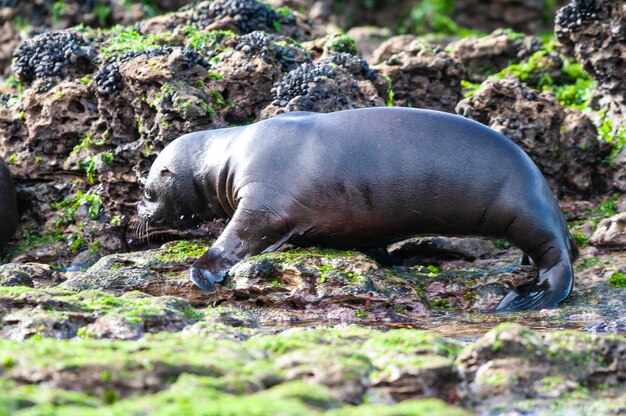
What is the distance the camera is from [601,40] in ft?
33.1

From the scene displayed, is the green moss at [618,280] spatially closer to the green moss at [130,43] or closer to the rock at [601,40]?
the rock at [601,40]

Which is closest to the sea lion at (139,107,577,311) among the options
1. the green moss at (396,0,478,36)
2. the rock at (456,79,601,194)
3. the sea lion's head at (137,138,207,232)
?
the sea lion's head at (137,138,207,232)

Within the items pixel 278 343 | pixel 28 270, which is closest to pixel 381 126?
pixel 28 270

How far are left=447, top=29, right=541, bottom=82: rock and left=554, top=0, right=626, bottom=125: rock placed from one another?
6.58ft

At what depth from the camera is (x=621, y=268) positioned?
7.68 m

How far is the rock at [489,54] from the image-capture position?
41.3 ft

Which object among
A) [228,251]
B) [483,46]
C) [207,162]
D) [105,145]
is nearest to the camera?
[228,251]

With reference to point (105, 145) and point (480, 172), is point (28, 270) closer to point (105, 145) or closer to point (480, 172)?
point (105, 145)

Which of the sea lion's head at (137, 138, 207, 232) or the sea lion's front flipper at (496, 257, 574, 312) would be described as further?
the sea lion's head at (137, 138, 207, 232)

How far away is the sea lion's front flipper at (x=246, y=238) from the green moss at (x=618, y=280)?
235 centimetres

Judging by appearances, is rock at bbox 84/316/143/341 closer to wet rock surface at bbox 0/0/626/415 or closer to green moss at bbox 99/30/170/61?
wet rock surface at bbox 0/0/626/415

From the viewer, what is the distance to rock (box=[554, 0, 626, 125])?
995 centimetres

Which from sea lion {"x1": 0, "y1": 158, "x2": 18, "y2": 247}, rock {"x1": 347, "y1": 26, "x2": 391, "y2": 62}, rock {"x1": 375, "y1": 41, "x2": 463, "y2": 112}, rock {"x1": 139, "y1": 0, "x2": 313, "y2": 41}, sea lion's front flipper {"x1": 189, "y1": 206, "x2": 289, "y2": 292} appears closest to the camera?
sea lion's front flipper {"x1": 189, "y1": 206, "x2": 289, "y2": 292}

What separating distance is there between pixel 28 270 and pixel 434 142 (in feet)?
10.1
